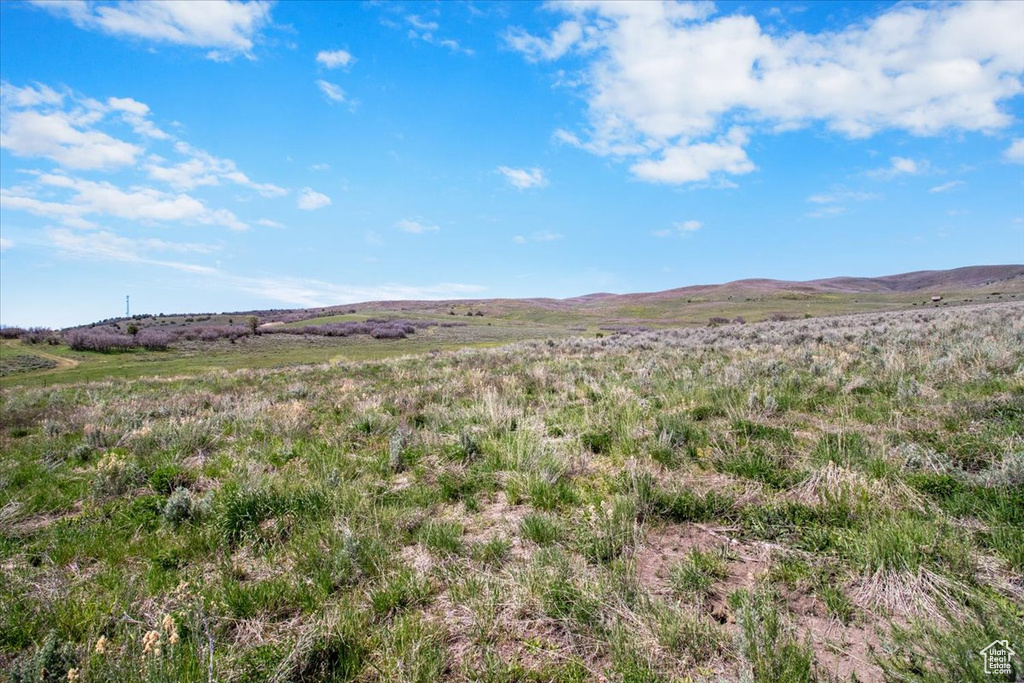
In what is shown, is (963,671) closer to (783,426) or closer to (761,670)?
(761,670)

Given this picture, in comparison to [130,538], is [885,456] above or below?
above

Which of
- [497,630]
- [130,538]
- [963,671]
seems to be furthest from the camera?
[130,538]

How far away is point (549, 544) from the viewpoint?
3.64m

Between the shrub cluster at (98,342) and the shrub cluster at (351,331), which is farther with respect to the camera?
the shrub cluster at (351,331)

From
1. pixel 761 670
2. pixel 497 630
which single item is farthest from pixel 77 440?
pixel 761 670

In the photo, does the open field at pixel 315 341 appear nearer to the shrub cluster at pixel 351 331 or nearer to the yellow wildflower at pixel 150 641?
the shrub cluster at pixel 351 331

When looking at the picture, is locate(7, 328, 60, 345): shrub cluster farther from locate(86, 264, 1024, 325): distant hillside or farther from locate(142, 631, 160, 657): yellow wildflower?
locate(142, 631, 160, 657): yellow wildflower

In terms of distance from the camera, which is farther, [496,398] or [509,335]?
[509,335]

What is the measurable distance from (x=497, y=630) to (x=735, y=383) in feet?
21.7

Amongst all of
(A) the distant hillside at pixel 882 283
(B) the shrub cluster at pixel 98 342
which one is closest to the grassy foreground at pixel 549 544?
(B) the shrub cluster at pixel 98 342

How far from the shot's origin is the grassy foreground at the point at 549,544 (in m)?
2.52

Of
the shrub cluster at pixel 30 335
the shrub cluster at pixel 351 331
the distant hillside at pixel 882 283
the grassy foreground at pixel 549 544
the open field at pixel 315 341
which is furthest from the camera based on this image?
the distant hillside at pixel 882 283

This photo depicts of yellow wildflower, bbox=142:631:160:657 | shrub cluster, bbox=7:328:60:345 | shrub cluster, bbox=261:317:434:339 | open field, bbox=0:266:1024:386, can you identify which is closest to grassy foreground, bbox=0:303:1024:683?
yellow wildflower, bbox=142:631:160:657

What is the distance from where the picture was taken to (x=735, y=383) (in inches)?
311
